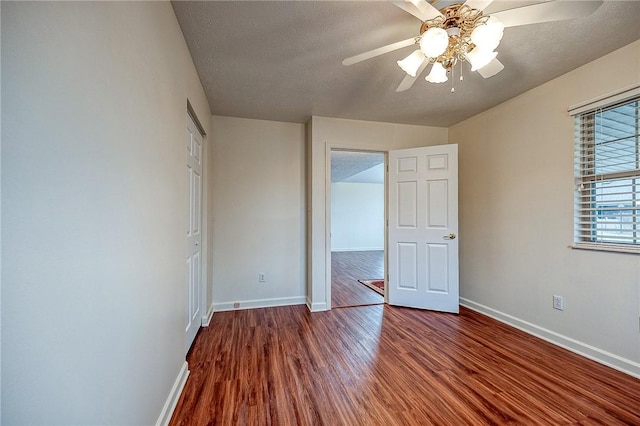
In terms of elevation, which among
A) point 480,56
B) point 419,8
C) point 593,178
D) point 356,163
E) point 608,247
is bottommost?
point 608,247

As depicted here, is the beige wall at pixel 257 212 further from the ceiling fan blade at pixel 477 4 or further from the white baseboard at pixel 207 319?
the ceiling fan blade at pixel 477 4

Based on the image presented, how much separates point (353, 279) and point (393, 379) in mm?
2880

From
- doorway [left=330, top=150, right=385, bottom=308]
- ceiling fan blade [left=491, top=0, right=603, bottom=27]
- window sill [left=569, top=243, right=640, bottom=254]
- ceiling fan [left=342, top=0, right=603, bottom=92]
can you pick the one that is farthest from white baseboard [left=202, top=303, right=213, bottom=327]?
doorway [left=330, top=150, right=385, bottom=308]

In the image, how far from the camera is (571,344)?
2137 millimetres

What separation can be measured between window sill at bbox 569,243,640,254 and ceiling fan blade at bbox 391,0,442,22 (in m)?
2.14

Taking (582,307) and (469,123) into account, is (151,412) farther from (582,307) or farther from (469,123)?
(469,123)

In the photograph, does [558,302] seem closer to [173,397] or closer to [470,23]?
[470,23]

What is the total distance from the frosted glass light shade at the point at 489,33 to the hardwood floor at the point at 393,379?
6.62 ft

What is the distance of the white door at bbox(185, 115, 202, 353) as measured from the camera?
2.10 meters

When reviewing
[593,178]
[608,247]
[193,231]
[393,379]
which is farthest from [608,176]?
[193,231]

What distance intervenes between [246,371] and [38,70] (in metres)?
1.96

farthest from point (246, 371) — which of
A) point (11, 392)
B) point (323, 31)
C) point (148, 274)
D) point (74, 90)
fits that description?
point (323, 31)

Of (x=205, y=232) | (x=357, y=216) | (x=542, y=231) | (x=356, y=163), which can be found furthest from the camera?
(x=357, y=216)

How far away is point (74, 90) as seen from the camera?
698 millimetres
